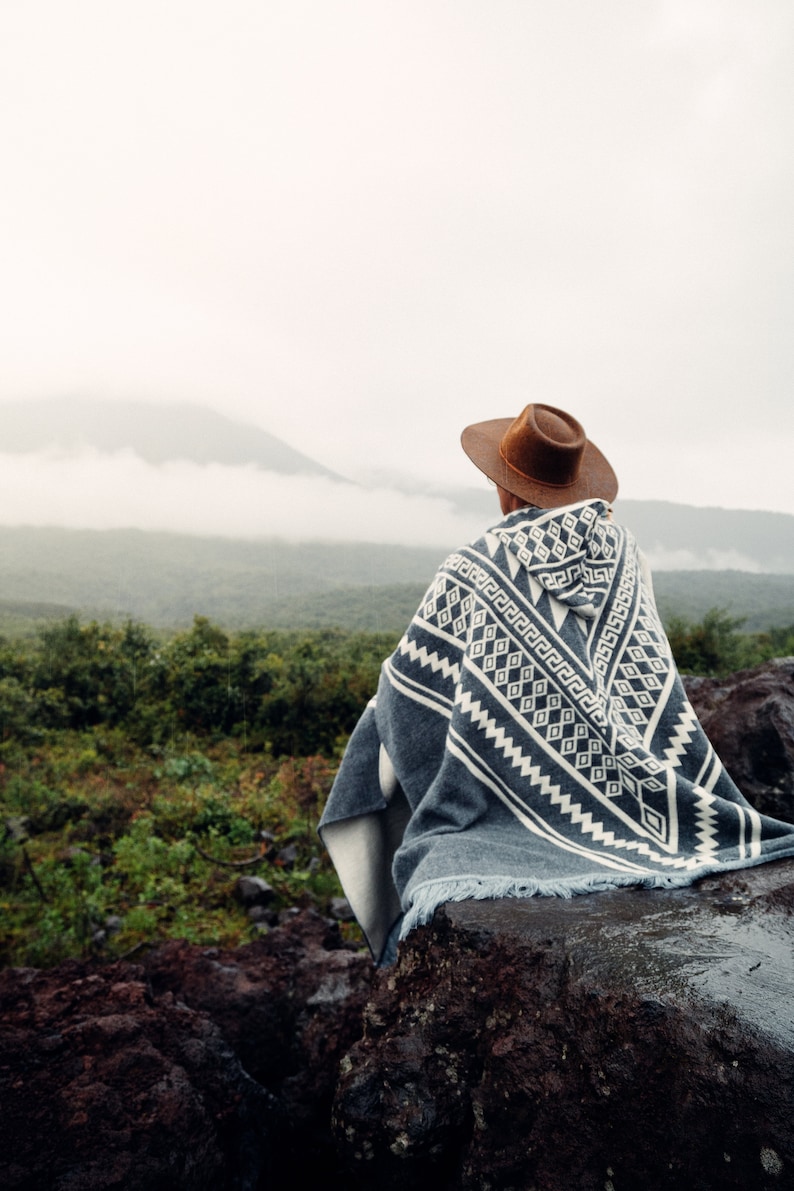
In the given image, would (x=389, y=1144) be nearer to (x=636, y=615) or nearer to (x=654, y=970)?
(x=654, y=970)

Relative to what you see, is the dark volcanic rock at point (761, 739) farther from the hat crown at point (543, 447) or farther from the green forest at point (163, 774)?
the green forest at point (163, 774)

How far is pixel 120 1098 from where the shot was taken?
1.82m

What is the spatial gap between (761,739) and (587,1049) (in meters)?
1.95

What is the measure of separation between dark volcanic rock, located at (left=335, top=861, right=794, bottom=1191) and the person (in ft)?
0.61

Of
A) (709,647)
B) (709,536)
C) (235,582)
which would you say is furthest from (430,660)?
(709,536)

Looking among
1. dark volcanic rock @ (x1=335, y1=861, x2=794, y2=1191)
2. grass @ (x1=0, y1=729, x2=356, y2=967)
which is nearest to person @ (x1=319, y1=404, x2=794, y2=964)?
dark volcanic rock @ (x1=335, y1=861, x2=794, y2=1191)

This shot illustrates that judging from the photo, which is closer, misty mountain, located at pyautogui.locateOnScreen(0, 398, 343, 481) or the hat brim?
the hat brim

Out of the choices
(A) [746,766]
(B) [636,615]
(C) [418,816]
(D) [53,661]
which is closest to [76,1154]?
(C) [418,816]

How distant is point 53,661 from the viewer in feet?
32.3

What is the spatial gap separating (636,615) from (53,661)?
9284 millimetres

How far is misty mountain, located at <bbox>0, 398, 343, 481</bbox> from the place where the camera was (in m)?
150

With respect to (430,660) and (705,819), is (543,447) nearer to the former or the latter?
(430,660)

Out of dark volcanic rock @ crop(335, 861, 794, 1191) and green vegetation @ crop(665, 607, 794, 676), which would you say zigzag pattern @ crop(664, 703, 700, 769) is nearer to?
dark volcanic rock @ crop(335, 861, 794, 1191)

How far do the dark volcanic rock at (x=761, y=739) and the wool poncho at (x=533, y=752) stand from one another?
2.08 feet
